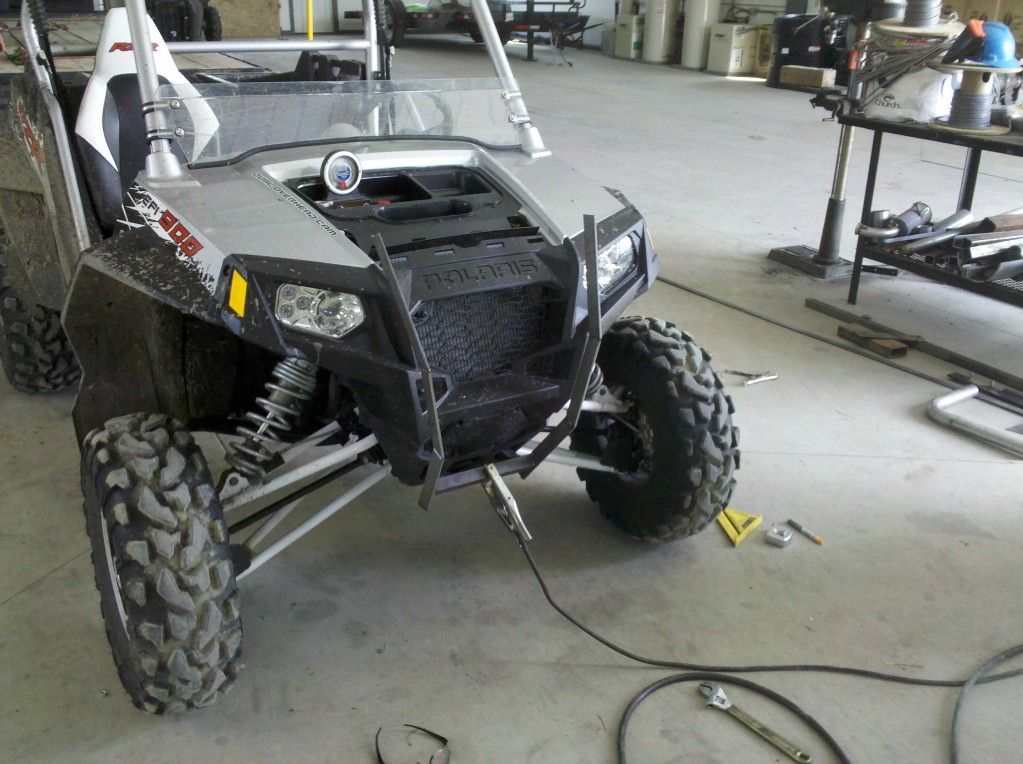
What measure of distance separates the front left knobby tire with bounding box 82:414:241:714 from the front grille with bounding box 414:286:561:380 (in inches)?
22.9

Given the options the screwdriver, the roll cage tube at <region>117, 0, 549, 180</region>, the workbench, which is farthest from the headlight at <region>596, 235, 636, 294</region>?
the workbench

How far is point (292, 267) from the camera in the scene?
194cm

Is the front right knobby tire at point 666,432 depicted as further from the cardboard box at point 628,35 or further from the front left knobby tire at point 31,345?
the cardboard box at point 628,35

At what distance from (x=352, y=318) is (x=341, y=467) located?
0.69 meters

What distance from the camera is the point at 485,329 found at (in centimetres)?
210

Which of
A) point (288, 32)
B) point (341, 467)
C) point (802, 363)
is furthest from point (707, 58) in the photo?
point (341, 467)

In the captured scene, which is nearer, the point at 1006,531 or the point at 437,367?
the point at 437,367

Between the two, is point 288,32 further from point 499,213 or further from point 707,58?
point 499,213

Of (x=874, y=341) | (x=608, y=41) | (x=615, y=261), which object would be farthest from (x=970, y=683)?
(x=608, y=41)

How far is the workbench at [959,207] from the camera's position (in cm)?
401

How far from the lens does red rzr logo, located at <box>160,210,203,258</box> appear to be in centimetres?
205

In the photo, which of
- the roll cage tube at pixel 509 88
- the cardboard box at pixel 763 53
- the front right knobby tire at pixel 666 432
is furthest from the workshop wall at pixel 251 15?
the front right knobby tire at pixel 666 432

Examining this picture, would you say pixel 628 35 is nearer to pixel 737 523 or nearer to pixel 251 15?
pixel 251 15

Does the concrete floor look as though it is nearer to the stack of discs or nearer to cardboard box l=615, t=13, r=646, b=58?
the stack of discs
